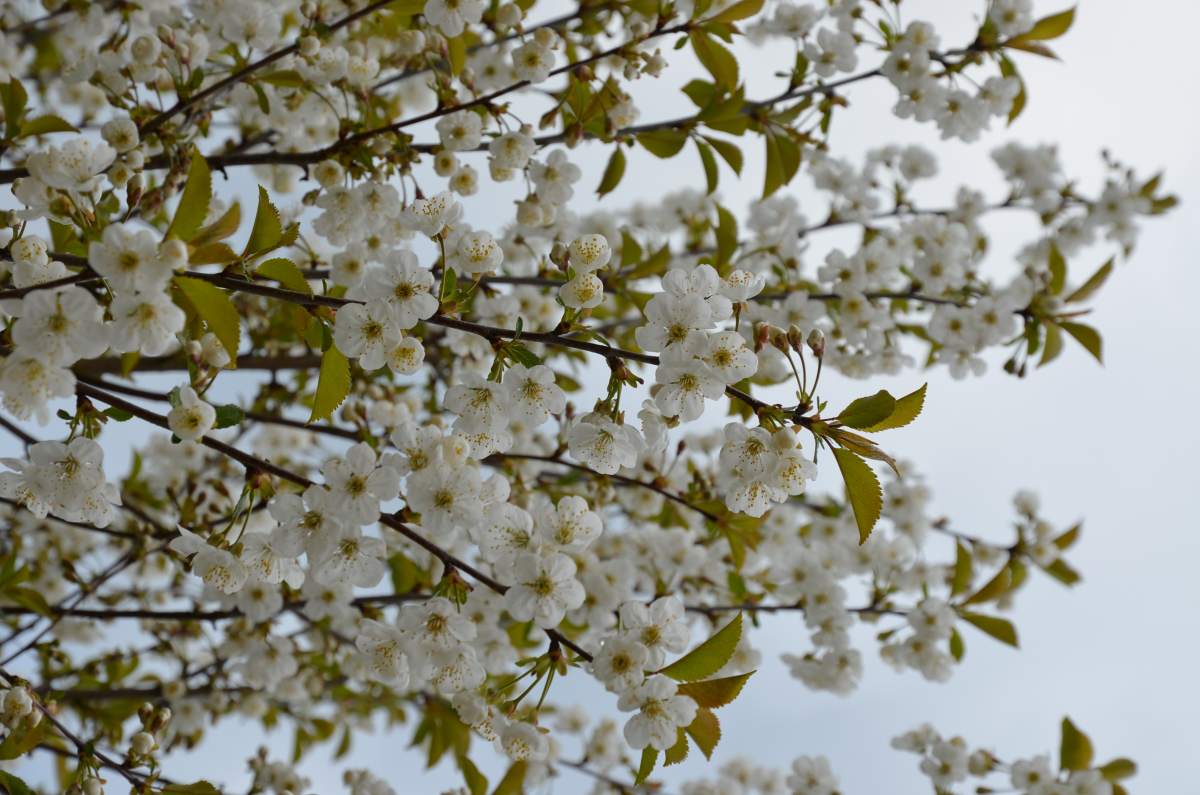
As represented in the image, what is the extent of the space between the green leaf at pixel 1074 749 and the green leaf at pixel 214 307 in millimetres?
3040

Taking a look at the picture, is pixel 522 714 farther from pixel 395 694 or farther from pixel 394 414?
pixel 395 694

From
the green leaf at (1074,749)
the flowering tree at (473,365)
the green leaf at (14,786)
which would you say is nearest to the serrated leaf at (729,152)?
the flowering tree at (473,365)

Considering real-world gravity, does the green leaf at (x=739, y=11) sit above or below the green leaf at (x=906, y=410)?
above

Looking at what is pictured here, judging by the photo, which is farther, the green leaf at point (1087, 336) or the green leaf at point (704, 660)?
the green leaf at point (1087, 336)

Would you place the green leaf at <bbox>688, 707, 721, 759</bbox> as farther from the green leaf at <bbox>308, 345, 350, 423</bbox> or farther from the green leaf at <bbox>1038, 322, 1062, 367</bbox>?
the green leaf at <bbox>1038, 322, 1062, 367</bbox>

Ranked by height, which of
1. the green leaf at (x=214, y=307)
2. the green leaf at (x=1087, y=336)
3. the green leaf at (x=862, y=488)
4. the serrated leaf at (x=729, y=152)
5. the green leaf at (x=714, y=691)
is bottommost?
the green leaf at (x=714, y=691)

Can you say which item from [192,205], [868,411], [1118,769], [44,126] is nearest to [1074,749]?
[1118,769]

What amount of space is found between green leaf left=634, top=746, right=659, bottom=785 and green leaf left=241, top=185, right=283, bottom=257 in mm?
1160

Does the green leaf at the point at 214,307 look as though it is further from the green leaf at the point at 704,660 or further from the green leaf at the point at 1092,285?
the green leaf at the point at 1092,285

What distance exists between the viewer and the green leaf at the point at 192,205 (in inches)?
50.8

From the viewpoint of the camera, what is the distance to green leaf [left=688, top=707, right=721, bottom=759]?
5.71 feet

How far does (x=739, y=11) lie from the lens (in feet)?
8.44

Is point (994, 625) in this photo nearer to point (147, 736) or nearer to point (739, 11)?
point (739, 11)

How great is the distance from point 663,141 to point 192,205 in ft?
5.85
